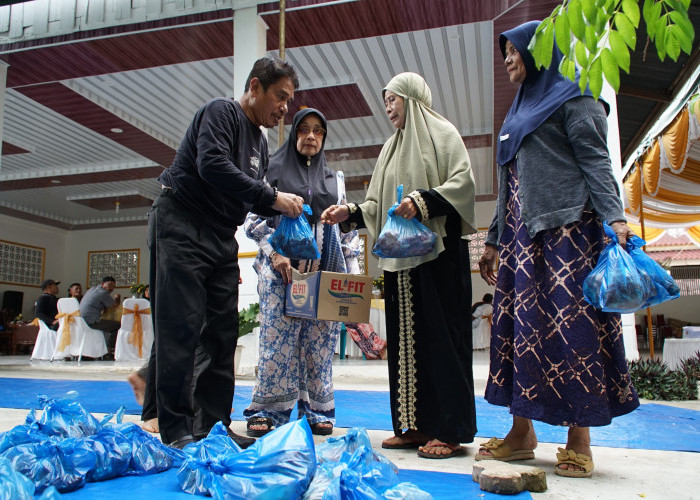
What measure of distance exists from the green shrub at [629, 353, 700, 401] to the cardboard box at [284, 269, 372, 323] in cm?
290

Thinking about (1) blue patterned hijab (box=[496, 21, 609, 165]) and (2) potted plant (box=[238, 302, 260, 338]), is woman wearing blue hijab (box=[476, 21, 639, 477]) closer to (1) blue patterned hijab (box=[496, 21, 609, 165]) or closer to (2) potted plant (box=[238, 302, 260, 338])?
(1) blue patterned hijab (box=[496, 21, 609, 165])

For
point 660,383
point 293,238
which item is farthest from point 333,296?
point 660,383

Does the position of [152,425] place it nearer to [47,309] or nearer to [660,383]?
[660,383]

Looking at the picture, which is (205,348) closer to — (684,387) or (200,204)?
(200,204)

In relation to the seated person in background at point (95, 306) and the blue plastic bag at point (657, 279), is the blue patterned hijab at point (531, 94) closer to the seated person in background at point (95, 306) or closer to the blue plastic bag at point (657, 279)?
the blue plastic bag at point (657, 279)

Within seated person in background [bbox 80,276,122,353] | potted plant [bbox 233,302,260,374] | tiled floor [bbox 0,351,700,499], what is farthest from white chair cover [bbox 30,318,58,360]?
tiled floor [bbox 0,351,700,499]

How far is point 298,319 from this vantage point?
8.32 ft

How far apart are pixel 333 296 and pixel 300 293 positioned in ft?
0.56

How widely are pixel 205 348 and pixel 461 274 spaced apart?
1.04 metres

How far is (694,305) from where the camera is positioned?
1548 centimetres

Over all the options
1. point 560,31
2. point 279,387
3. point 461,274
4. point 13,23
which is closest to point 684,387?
point 461,274

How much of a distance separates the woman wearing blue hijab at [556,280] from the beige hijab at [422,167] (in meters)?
0.20

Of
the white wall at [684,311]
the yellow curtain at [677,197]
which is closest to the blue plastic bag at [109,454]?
the yellow curtain at [677,197]

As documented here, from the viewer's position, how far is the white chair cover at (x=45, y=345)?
8705 millimetres
